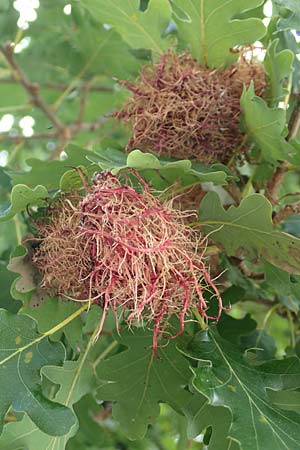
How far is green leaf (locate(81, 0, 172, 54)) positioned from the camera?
155cm

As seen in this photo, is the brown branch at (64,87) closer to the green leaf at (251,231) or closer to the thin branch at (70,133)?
the thin branch at (70,133)

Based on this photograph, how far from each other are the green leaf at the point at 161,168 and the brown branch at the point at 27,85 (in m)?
1.02

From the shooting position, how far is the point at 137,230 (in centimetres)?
121

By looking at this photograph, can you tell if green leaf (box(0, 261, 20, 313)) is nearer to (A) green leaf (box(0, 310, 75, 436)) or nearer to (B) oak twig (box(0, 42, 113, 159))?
(A) green leaf (box(0, 310, 75, 436))

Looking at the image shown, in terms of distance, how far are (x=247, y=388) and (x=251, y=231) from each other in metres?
0.29

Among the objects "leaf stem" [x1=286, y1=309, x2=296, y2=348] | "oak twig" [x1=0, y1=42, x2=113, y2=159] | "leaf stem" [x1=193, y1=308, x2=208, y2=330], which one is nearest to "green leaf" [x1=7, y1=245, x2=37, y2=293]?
"leaf stem" [x1=193, y1=308, x2=208, y2=330]

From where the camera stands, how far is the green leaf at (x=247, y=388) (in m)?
1.10

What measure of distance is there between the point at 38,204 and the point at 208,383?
0.47m

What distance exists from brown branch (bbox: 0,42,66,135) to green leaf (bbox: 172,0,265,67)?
2.81 feet

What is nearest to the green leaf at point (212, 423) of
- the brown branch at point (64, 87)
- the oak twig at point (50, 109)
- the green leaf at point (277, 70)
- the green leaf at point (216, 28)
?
the green leaf at point (277, 70)

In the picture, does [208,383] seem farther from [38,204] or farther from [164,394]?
[38,204]

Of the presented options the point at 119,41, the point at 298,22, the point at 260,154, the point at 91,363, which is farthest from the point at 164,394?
the point at 119,41

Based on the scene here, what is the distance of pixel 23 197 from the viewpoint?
1.26m

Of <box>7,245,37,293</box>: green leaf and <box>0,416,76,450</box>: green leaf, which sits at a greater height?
<box>7,245,37,293</box>: green leaf
